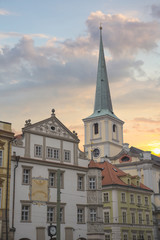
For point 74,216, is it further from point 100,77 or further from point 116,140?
point 100,77

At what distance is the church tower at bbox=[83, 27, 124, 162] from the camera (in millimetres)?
97438

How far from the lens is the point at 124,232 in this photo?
5812cm

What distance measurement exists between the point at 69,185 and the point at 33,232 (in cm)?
765

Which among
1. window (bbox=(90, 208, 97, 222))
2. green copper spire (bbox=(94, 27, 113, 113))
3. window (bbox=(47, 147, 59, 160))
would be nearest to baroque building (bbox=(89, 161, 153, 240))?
window (bbox=(90, 208, 97, 222))

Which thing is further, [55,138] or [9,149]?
[55,138]

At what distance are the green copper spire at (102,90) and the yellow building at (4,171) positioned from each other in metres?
64.8

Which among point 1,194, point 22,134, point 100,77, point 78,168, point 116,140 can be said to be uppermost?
point 100,77

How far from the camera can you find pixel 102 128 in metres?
99.7

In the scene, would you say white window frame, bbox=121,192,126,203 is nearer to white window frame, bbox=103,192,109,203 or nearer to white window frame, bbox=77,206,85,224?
white window frame, bbox=103,192,109,203

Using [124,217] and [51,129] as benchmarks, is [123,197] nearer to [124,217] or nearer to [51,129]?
[124,217]

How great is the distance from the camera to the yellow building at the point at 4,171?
38.8 m

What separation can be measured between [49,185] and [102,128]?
55.7m

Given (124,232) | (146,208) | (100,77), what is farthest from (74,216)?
(100,77)

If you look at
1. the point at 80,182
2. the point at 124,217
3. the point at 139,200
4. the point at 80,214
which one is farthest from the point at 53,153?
the point at 139,200
